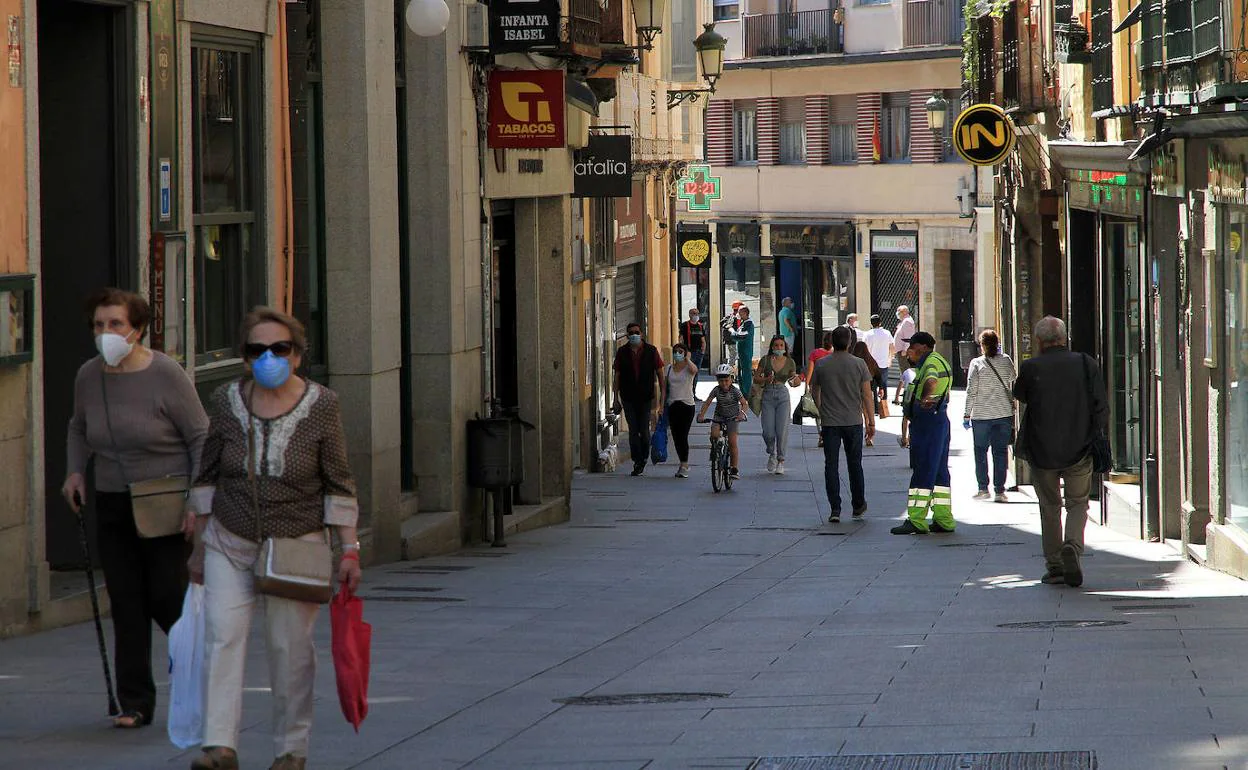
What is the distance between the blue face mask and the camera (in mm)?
6758

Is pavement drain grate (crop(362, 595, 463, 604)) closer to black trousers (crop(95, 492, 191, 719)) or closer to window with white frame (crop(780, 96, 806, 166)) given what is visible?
black trousers (crop(95, 492, 191, 719))

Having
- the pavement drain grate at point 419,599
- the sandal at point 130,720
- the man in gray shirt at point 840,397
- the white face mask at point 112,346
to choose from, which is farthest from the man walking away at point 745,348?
the white face mask at point 112,346

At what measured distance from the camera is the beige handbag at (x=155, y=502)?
779cm

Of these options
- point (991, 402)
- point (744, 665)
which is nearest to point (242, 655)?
point (744, 665)

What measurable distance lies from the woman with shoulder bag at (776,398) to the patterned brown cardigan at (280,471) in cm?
1936

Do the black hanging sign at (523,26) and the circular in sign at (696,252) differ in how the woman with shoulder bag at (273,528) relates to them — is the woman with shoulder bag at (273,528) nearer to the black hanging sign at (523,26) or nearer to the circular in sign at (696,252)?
the black hanging sign at (523,26)

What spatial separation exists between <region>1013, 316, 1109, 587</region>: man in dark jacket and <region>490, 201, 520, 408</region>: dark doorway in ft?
28.3

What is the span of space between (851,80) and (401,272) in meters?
32.5

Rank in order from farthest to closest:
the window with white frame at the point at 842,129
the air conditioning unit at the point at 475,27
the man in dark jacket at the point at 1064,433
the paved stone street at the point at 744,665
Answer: the window with white frame at the point at 842,129, the air conditioning unit at the point at 475,27, the man in dark jacket at the point at 1064,433, the paved stone street at the point at 744,665

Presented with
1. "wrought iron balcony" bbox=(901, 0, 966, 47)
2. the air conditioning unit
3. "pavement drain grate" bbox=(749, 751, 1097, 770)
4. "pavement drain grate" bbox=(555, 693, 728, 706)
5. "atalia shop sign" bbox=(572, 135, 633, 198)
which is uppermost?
"wrought iron balcony" bbox=(901, 0, 966, 47)

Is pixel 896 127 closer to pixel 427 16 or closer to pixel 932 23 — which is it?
pixel 932 23

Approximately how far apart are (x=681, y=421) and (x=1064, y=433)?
13.9m

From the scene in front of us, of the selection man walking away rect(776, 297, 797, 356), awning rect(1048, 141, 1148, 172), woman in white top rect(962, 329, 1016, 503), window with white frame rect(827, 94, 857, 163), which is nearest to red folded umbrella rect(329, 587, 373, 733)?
awning rect(1048, 141, 1148, 172)

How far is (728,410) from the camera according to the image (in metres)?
24.5
